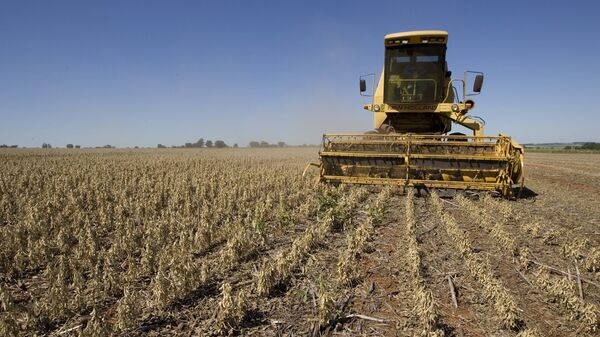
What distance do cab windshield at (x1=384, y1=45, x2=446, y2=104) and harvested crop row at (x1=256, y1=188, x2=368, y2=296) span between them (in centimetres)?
451

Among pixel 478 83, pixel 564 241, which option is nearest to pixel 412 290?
pixel 564 241

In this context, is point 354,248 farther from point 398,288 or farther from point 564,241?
point 564,241

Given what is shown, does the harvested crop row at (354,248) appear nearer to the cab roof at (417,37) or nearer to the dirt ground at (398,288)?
the dirt ground at (398,288)

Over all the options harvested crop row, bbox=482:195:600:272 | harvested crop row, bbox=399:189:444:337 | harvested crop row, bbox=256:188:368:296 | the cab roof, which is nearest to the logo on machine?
the cab roof

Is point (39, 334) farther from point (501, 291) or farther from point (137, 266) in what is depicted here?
point (501, 291)

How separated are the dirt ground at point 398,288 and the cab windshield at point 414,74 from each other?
5230 mm

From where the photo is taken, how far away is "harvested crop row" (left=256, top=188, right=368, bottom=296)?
348 centimetres

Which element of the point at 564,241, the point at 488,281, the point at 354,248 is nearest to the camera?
the point at 488,281

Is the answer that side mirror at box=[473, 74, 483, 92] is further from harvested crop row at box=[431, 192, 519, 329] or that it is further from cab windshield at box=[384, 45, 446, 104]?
harvested crop row at box=[431, 192, 519, 329]

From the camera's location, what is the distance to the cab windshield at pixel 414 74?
10109 mm

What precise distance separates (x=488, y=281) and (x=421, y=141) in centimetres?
536

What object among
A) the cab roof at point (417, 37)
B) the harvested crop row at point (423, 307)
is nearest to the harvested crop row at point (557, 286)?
the harvested crop row at point (423, 307)

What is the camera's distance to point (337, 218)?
5.96 metres

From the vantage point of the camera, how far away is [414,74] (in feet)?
33.8
